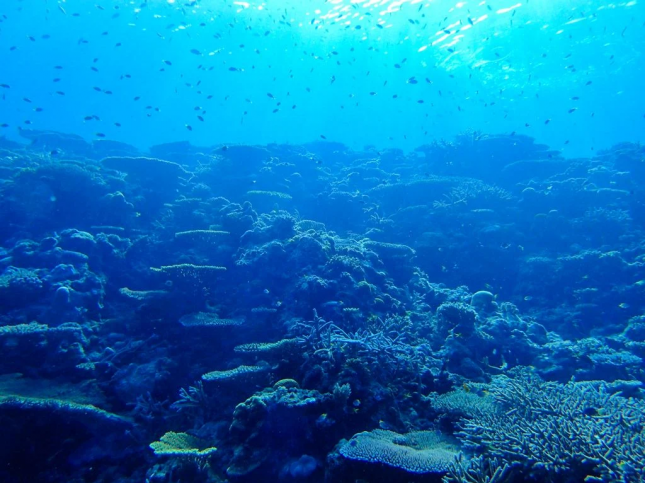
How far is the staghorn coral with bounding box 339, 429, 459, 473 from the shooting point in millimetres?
3701

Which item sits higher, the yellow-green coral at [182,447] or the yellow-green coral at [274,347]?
the yellow-green coral at [274,347]

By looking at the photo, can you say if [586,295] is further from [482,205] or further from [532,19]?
[532,19]

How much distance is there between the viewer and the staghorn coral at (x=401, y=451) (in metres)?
3.70

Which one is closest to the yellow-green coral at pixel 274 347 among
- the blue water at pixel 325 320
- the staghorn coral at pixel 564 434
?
the blue water at pixel 325 320

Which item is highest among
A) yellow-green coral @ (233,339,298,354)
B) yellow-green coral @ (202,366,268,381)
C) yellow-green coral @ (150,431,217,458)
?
yellow-green coral @ (233,339,298,354)

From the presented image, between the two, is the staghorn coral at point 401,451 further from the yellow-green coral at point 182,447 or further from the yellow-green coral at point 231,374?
the yellow-green coral at point 231,374

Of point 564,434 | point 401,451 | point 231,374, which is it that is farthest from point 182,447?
point 564,434

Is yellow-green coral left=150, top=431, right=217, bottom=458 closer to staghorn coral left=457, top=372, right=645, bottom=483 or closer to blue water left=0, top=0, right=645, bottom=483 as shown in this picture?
blue water left=0, top=0, right=645, bottom=483

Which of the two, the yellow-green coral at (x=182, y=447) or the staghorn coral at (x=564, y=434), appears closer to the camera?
the staghorn coral at (x=564, y=434)

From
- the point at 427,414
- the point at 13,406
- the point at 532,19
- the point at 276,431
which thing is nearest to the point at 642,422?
the point at 427,414

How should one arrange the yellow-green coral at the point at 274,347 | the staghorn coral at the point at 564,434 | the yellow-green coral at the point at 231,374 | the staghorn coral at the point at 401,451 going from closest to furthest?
the staghorn coral at the point at 564,434
the staghorn coral at the point at 401,451
the yellow-green coral at the point at 231,374
the yellow-green coral at the point at 274,347

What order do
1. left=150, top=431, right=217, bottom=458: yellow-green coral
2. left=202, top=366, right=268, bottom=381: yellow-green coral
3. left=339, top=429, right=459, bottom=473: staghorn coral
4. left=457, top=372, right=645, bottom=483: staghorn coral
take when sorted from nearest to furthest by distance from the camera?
left=457, top=372, right=645, bottom=483: staghorn coral < left=339, top=429, right=459, bottom=473: staghorn coral < left=150, top=431, right=217, bottom=458: yellow-green coral < left=202, top=366, right=268, bottom=381: yellow-green coral

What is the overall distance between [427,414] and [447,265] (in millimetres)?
10157

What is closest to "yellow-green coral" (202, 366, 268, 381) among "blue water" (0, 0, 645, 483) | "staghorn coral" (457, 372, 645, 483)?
"blue water" (0, 0, 645, 483)
